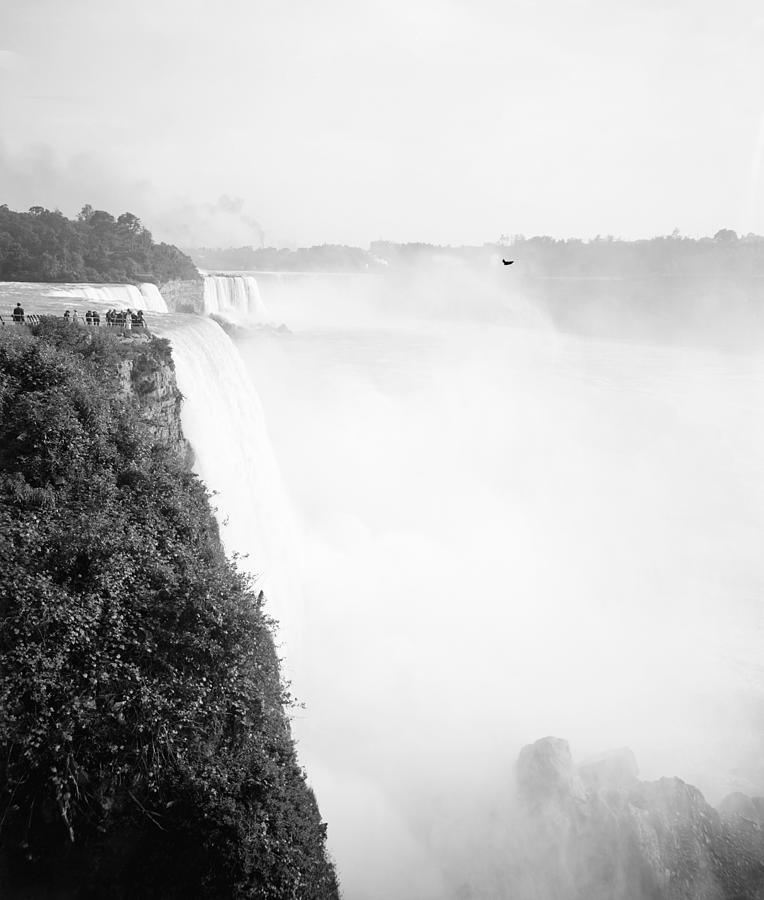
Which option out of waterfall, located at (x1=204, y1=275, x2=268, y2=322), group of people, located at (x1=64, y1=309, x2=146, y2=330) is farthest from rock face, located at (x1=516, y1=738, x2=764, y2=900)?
waterfall, located at (x1=204, y1=275, x2=268, y2=322)

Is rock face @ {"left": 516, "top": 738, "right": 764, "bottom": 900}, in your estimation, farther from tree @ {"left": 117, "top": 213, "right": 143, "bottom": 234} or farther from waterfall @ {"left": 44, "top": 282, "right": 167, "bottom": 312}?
tree @ {"left": 117, "top": 213, "right": 143, "bottom": 234}

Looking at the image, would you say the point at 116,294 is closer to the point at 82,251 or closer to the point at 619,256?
the point at 82,251

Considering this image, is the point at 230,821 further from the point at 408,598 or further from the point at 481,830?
the point at 408,598

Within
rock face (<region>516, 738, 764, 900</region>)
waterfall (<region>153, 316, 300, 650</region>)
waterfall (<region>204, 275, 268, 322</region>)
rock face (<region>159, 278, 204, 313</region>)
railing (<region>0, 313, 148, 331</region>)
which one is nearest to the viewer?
rock face (<region>516, 738, 764, 900</region>)

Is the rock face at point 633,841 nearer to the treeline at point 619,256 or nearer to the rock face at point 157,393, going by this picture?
the rock face at point 157,393

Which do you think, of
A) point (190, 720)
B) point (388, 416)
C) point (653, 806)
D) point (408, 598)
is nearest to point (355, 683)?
point (408, 598)

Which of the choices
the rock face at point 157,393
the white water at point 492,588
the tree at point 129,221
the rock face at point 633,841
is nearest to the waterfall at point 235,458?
the rock face at point 157,393

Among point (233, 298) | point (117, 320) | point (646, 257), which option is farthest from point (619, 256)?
point (117, 320)
